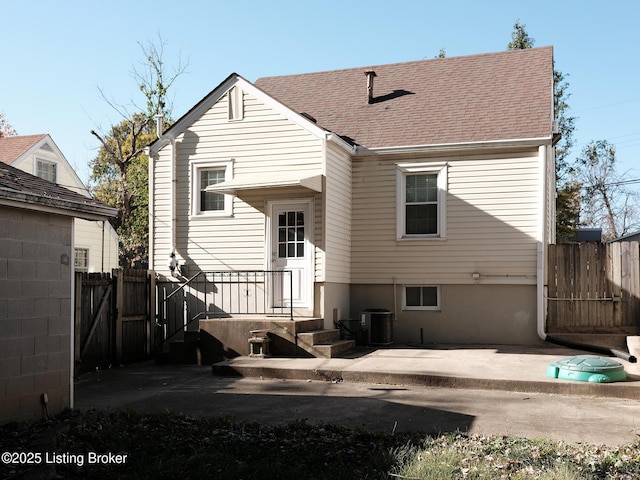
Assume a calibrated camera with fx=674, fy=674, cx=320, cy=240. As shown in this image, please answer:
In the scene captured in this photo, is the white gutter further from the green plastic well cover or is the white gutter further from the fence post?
the fence post

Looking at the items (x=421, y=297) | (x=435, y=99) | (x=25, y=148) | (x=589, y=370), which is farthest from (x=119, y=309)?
(x=25, y=148)

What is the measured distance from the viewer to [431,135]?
15.2 meters

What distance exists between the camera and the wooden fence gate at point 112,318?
12.1 m

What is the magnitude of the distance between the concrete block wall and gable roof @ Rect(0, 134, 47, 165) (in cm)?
1750

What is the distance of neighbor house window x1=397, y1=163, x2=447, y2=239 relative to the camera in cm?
1513

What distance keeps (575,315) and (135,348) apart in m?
9.21

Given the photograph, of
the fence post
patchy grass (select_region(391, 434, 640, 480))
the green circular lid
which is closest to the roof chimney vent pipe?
the fence post

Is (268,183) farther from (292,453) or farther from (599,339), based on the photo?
(292,453)

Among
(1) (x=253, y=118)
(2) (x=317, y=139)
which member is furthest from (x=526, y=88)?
(1) (x=253, y=118)

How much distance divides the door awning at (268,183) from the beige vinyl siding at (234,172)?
0.36 metres

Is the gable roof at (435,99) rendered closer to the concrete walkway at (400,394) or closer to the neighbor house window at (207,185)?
the neighbor house window at (207,185)

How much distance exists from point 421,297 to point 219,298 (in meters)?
4.53

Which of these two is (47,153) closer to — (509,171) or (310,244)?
(310,244)

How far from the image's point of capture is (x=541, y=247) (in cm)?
1412
